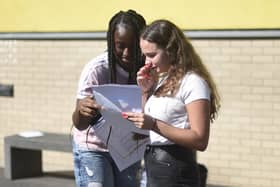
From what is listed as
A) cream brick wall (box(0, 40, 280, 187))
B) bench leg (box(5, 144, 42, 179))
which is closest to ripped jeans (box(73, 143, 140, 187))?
cream brick wall (box(0, 40, 280, 187))

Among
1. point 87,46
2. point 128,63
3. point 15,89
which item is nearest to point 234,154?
point 87,46

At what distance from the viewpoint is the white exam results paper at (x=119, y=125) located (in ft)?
11.5

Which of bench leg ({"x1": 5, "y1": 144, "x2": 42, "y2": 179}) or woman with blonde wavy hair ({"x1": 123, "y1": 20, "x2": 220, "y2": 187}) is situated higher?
woman with blonde wavy hair ({"x1": 123, "y1": 20, "x2": 220, "y2": 187})

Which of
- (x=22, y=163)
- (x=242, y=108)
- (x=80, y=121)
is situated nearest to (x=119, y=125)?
(x=80, y=121)

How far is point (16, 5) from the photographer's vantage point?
320 inches

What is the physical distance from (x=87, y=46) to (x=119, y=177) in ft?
12.3

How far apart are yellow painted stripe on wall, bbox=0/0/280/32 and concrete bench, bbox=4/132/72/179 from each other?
1245mm

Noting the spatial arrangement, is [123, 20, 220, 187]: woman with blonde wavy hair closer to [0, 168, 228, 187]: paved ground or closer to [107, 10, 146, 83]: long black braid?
[107, 10, 146, 83]: long black braid

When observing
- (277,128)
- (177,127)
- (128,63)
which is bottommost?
(277,128)

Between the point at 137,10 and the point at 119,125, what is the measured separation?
3.93 metres

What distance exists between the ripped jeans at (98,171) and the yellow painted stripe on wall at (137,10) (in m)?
3.06

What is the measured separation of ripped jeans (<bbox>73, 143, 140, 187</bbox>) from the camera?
398 cm

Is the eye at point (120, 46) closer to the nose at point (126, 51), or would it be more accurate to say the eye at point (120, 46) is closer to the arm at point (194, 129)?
the nose at point (126, 51)

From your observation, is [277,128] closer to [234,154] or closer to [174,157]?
[234,154]
